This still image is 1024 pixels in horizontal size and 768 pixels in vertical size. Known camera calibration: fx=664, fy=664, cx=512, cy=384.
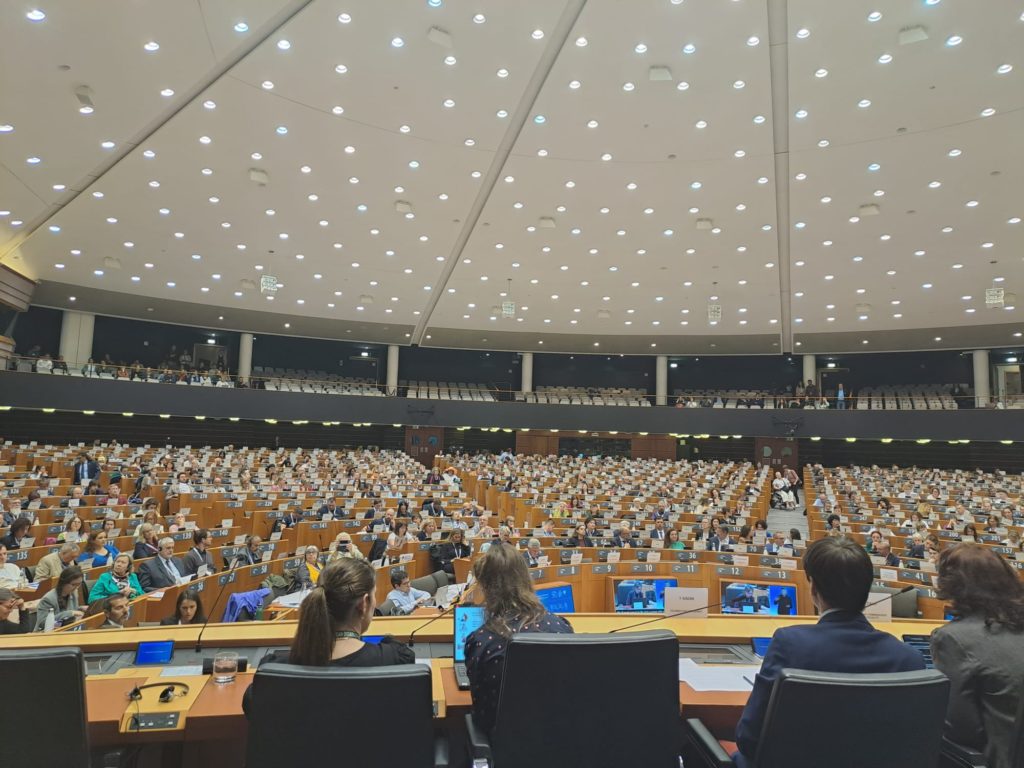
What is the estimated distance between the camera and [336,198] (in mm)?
14641

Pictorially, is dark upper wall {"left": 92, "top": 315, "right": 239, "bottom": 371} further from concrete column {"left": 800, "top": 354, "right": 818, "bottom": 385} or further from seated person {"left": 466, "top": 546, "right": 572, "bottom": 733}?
seated person {"left": 466, "top": 546, "right": 572, "bottom": 733}

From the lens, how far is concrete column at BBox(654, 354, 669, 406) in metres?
30.0

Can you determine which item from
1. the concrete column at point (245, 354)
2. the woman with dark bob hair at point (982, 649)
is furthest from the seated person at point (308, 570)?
the concrete column at point (245, 354)

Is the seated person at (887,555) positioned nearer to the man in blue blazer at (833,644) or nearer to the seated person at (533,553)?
the seated person at (533,553)

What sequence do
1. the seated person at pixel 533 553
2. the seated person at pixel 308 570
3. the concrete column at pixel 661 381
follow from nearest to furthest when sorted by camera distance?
the seated person at pixel 308 570
the seated person at pixel 533 553
the concrete column at pixel 661 381

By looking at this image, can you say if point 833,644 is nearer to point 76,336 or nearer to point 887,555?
point 887,555

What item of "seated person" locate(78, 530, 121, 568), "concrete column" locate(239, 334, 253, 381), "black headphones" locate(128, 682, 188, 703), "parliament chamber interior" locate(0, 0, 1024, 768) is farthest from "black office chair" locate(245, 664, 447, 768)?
"concrete column" locate(239, 334, 253, 381)

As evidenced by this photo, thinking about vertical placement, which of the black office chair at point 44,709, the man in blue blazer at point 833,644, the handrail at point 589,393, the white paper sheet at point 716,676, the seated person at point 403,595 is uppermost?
the handrail at point 589,393

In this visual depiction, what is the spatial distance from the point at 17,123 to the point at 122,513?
663 cm

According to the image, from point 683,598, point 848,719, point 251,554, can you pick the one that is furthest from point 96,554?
point 848,719

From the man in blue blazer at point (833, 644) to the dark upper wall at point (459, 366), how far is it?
30.0 metres

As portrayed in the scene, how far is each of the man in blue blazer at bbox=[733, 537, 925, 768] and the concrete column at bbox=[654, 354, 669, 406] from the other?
28.5m

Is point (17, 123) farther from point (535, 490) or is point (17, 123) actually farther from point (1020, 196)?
point (1020, 196)

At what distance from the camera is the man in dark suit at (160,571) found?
6582 mm
